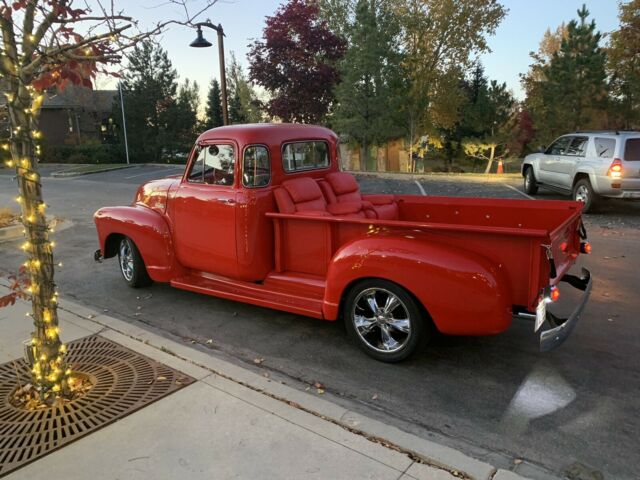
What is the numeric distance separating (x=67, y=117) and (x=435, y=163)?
97.0 ft

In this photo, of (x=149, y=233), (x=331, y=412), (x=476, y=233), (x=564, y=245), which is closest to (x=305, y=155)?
(x=149, y=233)

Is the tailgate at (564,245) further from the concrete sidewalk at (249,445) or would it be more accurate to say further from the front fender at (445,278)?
the concrete sidewalk at (249,445)

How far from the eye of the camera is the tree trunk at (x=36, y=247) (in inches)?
121

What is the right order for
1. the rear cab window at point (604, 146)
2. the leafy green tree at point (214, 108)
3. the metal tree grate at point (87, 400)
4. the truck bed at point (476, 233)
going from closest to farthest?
the metal tree grate at point (87, 400)
the truck bed at point (476, 233)
the rear cab window at point (604, 146)
the leafy green tree at point (214, 108)

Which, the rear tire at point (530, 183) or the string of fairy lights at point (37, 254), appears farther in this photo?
the rear tire at point (530, 183)

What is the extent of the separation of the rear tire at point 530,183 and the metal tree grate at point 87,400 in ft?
38.0

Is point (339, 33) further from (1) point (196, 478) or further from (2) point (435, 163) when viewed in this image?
(1) point (196, 478)

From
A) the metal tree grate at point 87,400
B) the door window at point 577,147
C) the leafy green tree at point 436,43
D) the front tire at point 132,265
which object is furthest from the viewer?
the leafy green tree at point 436,43

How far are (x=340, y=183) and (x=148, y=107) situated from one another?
34.2m

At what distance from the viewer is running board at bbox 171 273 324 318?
14.5ft

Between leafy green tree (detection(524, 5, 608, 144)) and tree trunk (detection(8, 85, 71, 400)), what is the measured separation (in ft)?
68.7

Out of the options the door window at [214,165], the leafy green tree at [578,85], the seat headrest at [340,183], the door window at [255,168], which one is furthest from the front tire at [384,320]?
the leafy green tree at [578,85]

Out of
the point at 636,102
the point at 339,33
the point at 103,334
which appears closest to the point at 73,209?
the point at 103,334

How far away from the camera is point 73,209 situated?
13.2 meters
